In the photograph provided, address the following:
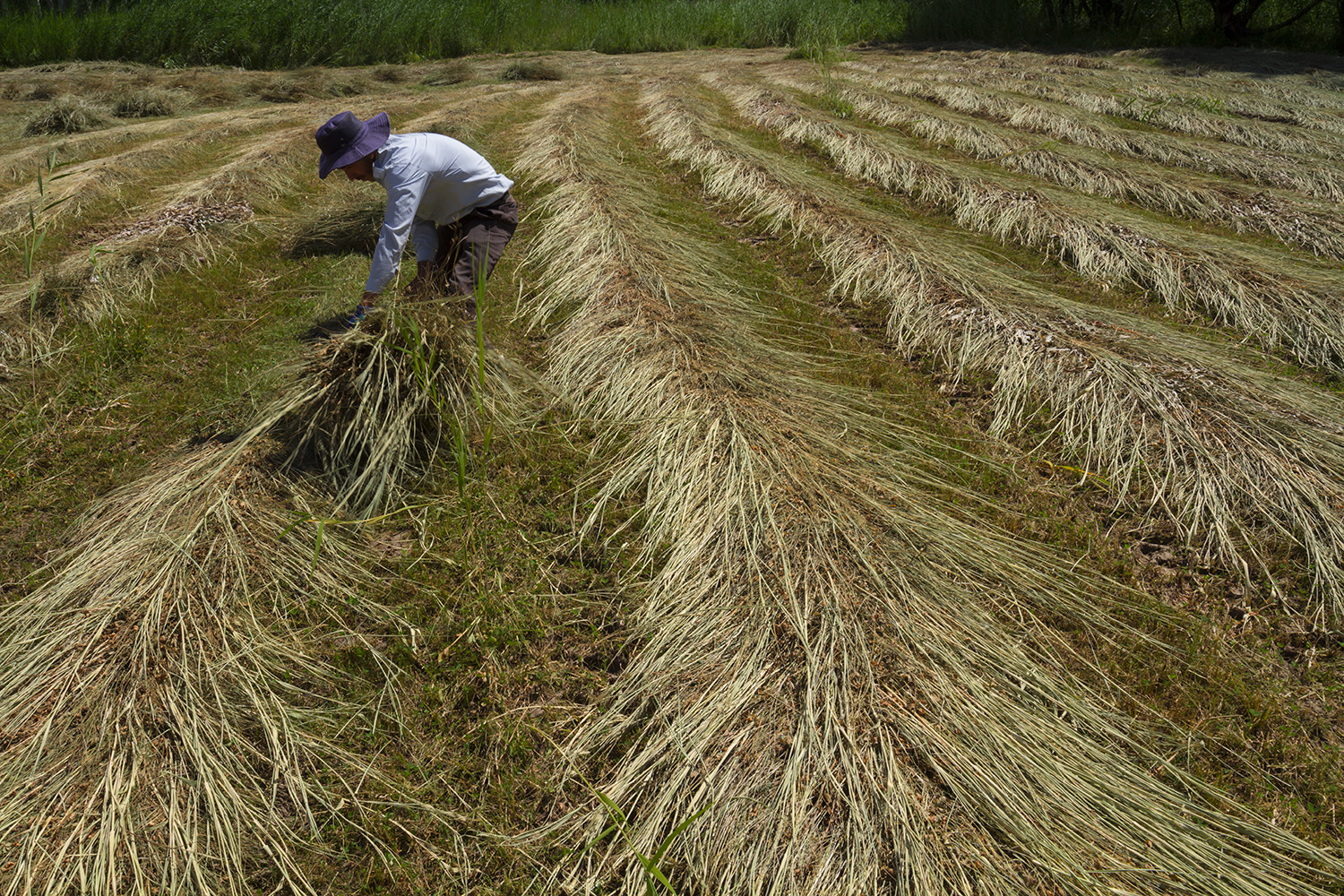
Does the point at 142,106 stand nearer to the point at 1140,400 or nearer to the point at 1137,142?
the point at 1140,400

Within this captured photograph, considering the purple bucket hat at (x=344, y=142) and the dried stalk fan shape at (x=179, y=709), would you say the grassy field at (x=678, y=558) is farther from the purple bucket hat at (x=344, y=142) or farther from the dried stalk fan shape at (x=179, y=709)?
the purple bucket hat at (x=344, y=142)

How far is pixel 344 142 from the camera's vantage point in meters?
3.09

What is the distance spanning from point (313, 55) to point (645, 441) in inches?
601

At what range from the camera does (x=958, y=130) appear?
770cm

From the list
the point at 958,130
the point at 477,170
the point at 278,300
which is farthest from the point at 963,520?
the point at 958,130

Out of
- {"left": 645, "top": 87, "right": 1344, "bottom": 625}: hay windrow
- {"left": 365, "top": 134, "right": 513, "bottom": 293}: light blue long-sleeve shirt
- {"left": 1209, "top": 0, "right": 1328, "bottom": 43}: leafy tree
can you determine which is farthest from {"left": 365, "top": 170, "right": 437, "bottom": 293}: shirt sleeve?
{"left": 1209, "top": 0, "right": 1328, "bottom": 43}: leafy tree

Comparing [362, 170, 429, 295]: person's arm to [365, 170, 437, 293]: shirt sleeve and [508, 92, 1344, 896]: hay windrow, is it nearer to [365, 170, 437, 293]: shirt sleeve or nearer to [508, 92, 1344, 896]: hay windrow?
[365, 170, 437, 293]: shirt sleeve

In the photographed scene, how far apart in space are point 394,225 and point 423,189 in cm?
32

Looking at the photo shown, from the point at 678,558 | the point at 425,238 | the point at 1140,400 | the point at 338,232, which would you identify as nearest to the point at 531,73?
the point at 338,232

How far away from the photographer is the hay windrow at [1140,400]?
251cm

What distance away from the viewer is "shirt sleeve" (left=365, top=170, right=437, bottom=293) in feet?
9.79

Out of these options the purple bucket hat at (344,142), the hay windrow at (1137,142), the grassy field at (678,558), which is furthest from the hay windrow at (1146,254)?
the purple bucket hat at (344,142)

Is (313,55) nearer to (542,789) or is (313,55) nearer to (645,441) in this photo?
(645,441)

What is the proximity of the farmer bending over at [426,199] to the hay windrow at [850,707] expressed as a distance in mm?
1324
